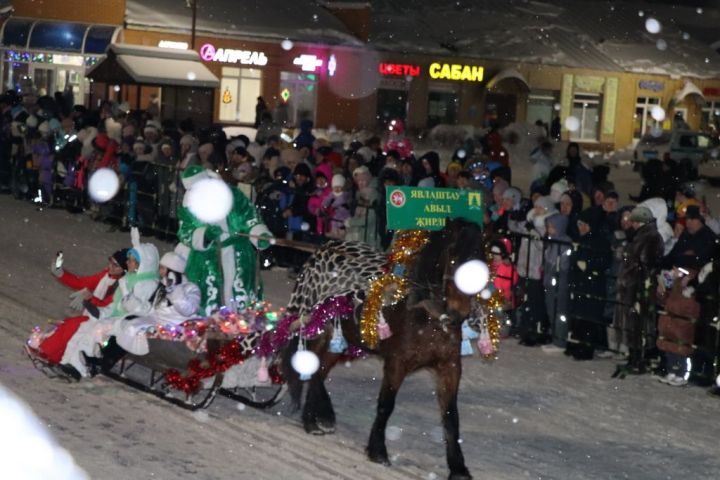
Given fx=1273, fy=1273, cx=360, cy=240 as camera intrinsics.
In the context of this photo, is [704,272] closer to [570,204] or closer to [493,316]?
[570,204]

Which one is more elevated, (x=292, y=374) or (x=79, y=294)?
(x=79, y=294)

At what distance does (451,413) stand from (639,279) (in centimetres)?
440

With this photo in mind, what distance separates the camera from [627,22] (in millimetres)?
57750

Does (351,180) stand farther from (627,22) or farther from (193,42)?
(627,22)

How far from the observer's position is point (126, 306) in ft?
34.1

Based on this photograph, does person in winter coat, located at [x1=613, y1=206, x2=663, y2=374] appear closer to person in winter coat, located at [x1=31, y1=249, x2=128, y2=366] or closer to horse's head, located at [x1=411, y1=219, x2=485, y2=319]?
horse's head, located at [x1=411, y1=219, x2=485, y2=319]

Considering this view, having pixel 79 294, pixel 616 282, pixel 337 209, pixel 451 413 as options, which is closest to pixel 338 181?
pixel 337 209

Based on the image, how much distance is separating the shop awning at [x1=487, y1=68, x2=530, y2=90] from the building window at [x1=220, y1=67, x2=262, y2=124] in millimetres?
9310

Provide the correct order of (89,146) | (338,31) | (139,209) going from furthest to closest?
(338,31)
(89,146)
(139,209)

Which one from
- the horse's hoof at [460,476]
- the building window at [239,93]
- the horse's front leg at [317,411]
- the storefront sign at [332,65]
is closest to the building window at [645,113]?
the storefront sign at [332,65]

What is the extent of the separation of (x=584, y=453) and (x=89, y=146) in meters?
14.3

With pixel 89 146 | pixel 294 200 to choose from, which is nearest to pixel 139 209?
pixel 89 146

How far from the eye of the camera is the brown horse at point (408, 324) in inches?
320

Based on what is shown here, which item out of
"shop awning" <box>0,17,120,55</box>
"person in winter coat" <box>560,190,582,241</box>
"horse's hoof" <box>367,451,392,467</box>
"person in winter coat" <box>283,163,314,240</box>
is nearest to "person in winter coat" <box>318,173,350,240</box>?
"person in winter coat" <box>283,163,314,240</box>
